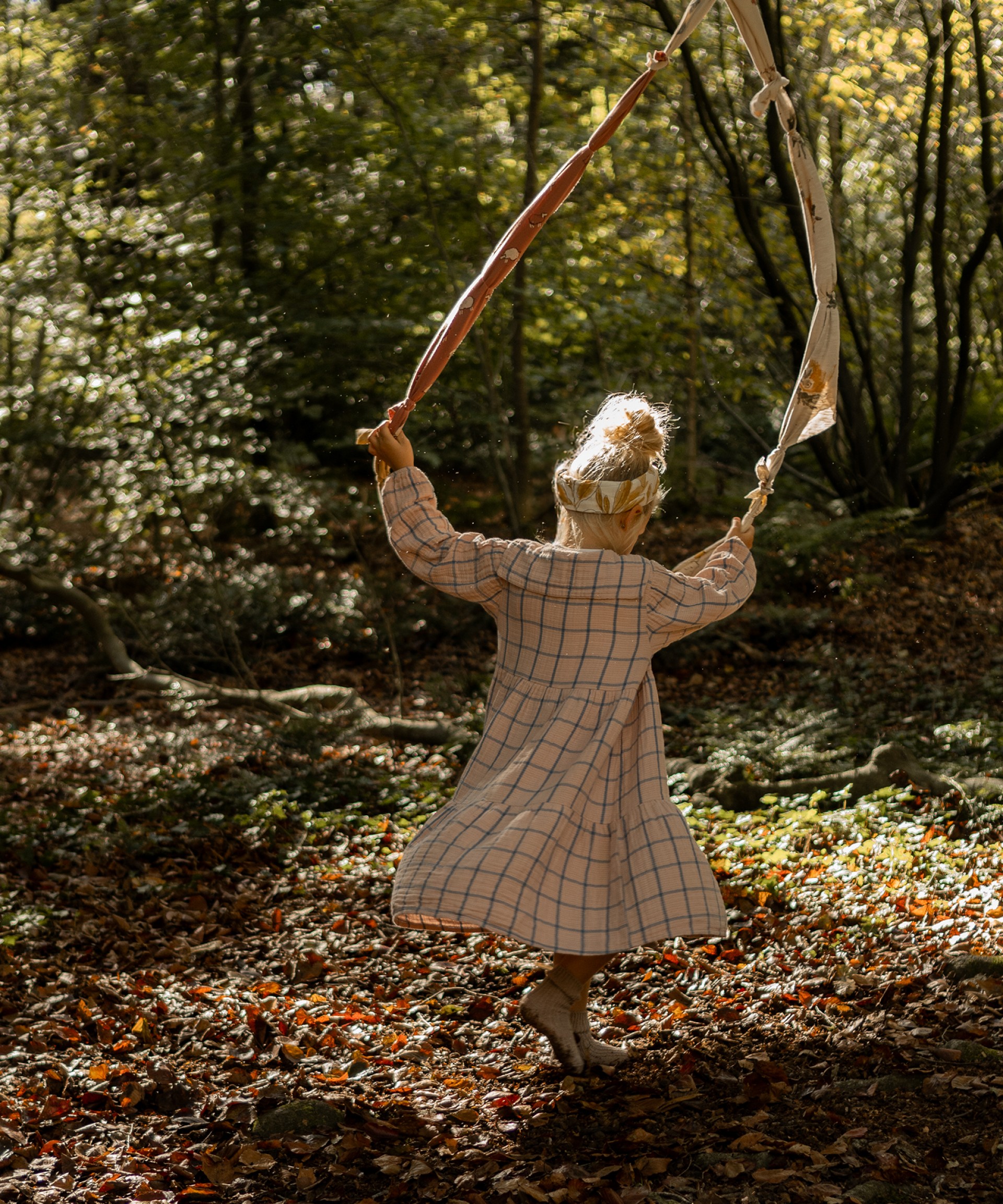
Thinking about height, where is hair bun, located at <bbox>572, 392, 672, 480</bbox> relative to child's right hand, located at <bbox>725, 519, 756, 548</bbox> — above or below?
above

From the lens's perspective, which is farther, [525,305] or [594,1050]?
[525,305]

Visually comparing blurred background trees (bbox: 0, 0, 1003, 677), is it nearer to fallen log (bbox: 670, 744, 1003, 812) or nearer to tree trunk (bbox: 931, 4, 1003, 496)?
tree trunk (bbox: 931, 4, 1003, 496)

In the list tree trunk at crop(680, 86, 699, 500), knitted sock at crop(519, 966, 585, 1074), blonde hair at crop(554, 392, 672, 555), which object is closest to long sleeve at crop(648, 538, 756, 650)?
blonde hair at crop(554, 392, 672, 555)

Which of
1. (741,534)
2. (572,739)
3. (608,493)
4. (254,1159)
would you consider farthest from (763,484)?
(254,1159)

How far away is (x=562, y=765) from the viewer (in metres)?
2.97

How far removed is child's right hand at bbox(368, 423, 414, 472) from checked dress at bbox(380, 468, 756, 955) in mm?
38

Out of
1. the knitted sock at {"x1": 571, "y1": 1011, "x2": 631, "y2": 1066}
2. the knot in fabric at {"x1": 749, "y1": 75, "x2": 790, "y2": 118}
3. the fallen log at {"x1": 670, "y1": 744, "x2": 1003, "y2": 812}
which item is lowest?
the knitted sock at {"x1": 571, "y1": 1011, "x2": 631, "y2": 1066}

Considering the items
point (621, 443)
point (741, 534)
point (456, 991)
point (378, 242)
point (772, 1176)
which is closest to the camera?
point (772, 1176)

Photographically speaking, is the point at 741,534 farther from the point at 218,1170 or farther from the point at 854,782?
the point at 854,782

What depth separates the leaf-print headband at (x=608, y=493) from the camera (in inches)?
120

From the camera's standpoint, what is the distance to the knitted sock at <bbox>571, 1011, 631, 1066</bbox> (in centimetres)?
328

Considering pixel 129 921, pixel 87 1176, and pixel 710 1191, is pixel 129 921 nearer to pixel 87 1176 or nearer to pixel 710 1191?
pixel 87 1176

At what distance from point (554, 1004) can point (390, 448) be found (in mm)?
1616

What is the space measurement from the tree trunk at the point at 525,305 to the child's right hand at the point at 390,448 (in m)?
6.64
